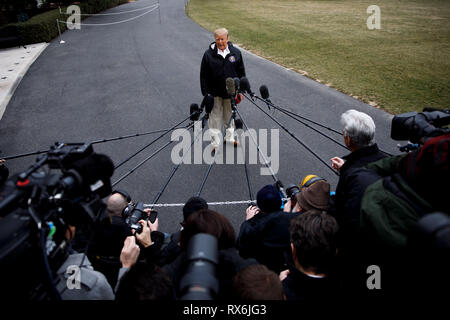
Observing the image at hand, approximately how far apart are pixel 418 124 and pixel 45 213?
2.86m

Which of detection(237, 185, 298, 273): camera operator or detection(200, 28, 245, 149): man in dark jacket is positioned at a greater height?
detection(200, 28, 245, 149): man in dark jacket

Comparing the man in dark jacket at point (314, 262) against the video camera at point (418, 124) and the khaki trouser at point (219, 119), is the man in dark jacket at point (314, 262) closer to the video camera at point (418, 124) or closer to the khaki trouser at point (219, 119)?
the video camera at point (418, 124)

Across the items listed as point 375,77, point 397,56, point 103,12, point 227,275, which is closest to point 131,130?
point 227,275

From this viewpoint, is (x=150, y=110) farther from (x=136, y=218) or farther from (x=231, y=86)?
(x=136, y=218)

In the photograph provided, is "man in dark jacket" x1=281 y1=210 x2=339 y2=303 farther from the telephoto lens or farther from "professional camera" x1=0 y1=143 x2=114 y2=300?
the telephoto lens

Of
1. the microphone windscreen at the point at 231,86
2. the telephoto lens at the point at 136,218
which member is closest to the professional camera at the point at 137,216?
the telephoto lens at the point at 136,218

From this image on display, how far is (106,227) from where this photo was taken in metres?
2.73

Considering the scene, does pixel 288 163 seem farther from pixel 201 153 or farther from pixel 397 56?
pixel 397 56

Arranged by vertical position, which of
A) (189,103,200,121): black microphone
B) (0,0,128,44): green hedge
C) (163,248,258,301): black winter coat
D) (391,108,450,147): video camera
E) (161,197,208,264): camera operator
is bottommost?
(161,197,208,264): camera operator

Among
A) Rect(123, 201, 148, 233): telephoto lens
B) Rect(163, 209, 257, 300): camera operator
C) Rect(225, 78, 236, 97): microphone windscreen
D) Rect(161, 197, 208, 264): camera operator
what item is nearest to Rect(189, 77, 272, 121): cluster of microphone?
Rect(225, 78, 236, 97): microphone windscreen

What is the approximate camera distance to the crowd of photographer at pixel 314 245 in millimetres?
1542

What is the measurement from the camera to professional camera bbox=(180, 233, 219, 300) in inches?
56.9

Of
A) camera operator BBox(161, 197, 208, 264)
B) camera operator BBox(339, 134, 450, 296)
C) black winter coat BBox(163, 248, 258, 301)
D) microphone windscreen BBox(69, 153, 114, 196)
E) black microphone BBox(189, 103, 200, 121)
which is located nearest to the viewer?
camera operator BBox(339, 134, 450, 296)

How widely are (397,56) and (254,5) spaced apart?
56.8ft
